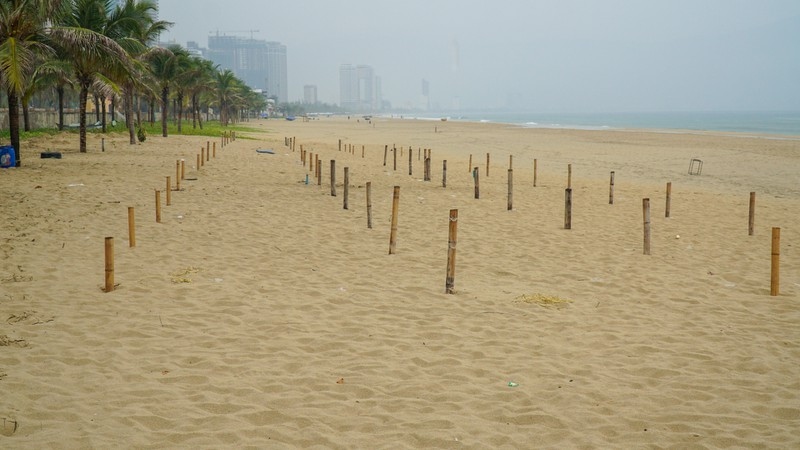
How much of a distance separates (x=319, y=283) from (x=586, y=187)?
13543 millimetres

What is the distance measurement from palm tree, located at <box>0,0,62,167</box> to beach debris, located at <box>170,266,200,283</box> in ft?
36.9

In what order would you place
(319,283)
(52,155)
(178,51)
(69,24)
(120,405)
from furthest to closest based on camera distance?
1. (178,51)
2. (69,24)
3. (52,155)
4. (319,283)
5. (120,405)

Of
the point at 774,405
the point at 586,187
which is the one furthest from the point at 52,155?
the point at 774,405

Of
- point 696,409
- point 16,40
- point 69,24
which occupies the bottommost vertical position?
point 696,409

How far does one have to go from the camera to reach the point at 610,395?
557cm

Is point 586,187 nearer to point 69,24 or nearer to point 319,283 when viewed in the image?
point 319,283

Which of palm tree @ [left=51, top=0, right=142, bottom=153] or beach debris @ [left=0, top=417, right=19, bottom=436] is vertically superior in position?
palm tree @ [left=51, top=0, right=142, bottom=153]

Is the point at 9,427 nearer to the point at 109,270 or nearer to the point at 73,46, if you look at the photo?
the point at 109,270

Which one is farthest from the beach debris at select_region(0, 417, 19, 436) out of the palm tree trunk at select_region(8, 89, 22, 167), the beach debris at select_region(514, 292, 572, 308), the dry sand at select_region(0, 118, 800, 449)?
the palm tree trunk at select_region(8, 89, 22, 167)

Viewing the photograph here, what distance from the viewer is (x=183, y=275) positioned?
8797 mm

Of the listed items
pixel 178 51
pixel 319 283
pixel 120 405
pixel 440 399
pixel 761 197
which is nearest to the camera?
pixel 120 405

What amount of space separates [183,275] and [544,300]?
455 centimetres

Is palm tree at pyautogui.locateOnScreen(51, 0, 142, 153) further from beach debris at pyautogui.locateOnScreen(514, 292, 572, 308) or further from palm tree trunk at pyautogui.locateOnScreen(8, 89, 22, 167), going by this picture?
beach debris at pyautogui.locateOnScreen(514, 292, 572, 308)

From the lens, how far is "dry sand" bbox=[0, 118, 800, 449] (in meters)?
4.96
